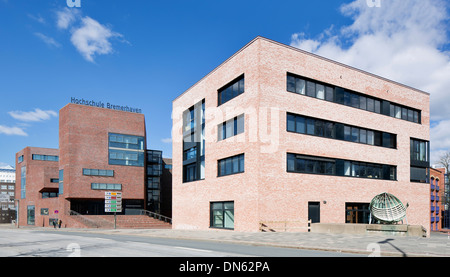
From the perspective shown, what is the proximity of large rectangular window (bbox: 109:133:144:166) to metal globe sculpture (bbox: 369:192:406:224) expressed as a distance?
39.4 meters

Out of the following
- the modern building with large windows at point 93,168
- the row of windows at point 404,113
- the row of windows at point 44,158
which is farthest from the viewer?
the row of windows at point 44,158

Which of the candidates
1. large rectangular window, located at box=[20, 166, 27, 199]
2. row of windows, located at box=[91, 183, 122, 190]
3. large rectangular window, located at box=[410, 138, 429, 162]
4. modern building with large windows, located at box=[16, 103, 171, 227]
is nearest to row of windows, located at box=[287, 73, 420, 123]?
large rectangular window, located at box=[410, 138, 429, 162]

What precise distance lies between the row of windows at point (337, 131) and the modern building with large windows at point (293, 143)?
9 cm

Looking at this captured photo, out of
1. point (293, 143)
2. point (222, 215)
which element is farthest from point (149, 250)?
point (222, 215)

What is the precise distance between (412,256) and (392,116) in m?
26.8

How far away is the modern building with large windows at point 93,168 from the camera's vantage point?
5325cm

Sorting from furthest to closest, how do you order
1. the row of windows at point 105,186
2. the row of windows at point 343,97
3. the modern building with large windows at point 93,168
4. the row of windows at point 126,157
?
the row of windows at point 126,157 < the row of windows at point 105,186 < the modern building with large windows at point 93,168 < the row of windows at point 343,97

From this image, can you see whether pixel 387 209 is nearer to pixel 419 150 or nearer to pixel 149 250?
pixel 419 150

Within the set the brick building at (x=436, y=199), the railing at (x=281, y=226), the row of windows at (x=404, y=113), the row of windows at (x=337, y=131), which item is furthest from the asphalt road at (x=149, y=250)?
the brick building at (x=436, y=199)

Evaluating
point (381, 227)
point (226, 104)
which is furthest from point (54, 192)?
point (381, 227)

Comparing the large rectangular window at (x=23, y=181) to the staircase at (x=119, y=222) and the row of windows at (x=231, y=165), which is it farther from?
the row of windows at (x=231, y=165)

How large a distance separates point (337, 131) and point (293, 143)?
558cm
